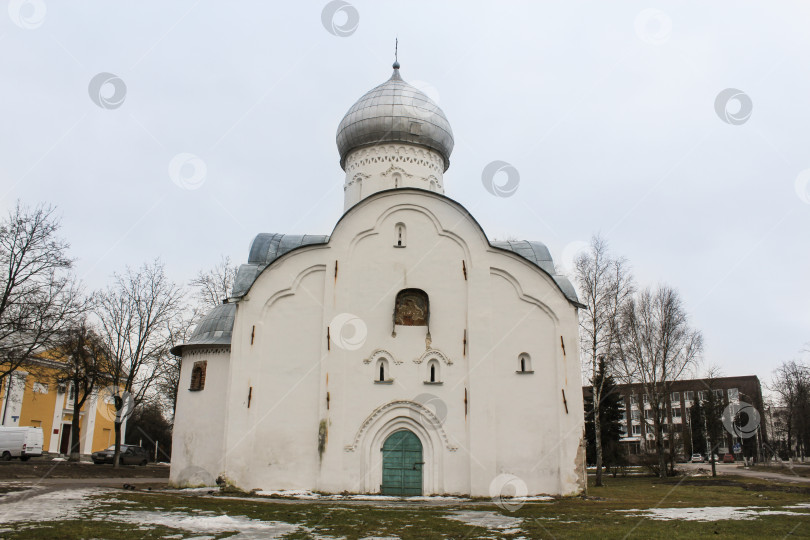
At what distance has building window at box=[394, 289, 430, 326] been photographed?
16.5 metres

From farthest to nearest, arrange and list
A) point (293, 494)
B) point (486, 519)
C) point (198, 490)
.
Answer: point (198, 490) → point (293, 494) → point (486, 519)

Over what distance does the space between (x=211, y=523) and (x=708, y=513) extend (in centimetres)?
914

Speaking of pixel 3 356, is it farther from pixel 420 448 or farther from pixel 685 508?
pixel 685 508

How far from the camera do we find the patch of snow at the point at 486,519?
9.63 m

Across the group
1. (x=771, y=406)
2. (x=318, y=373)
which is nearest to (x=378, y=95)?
(x=318, y=373)

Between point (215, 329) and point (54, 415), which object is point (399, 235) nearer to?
point (215, 329)

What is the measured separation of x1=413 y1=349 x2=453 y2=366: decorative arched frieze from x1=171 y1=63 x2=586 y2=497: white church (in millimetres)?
29

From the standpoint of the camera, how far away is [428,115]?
21375mm

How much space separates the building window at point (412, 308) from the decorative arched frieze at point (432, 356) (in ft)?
2.60

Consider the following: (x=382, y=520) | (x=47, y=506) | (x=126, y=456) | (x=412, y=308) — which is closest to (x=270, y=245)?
(x=412, y=308)

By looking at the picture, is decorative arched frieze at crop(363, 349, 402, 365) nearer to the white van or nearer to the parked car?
the parked car

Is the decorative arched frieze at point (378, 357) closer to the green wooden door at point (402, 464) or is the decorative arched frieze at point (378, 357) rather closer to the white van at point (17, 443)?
the green wooden door at point (402, 464)

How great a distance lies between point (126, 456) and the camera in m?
29.7

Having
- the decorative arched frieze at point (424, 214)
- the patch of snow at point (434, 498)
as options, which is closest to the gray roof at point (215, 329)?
the decorative arched frieze at point (424, 214)
